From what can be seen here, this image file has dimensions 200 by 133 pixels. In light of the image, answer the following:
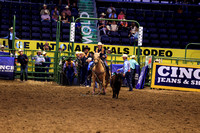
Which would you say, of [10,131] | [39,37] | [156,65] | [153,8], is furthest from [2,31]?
[10,131]

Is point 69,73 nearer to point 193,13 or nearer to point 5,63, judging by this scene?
point 5,63

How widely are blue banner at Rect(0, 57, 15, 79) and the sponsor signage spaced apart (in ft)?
23.9

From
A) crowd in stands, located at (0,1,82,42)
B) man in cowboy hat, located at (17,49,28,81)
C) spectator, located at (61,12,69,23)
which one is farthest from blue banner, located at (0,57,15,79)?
spectator, located at (61,12,69,23)

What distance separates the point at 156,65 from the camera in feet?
59.8

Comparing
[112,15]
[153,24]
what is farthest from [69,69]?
[153,24]

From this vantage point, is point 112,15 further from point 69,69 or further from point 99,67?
point 99,67

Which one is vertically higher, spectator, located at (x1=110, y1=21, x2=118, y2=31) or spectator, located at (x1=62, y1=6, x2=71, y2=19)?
spectator, located at (x1=62, y1=6, x2=71, y2=19)

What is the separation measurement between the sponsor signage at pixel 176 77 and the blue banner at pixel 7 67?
7.28 m

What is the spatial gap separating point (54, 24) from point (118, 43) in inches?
168

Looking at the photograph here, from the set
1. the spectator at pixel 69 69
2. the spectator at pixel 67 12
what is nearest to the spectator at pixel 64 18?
the spectator at pixel 67 12

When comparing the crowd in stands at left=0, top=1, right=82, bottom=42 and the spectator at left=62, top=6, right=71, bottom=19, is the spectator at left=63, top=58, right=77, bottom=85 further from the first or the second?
the spectator at left=62, top=6, right=71, bottom=19

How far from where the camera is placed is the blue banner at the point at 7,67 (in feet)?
62.1

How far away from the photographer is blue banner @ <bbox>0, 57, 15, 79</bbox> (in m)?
18.9

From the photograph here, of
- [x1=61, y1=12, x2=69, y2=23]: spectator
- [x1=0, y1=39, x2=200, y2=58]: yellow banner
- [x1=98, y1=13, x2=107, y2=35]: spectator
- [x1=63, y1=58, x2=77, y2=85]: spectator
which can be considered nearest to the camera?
[x1=63, y1=58, x2=77, y2=85]: spectator
